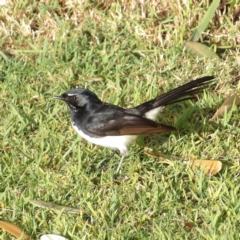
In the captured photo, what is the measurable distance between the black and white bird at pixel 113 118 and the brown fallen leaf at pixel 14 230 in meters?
1.01

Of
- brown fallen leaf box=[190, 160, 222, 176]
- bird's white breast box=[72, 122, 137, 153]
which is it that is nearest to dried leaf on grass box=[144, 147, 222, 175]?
brown fallen leaf box=[190, 160, 222, 176]

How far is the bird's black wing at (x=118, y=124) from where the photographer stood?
222 inches

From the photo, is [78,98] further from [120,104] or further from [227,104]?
[227,104]

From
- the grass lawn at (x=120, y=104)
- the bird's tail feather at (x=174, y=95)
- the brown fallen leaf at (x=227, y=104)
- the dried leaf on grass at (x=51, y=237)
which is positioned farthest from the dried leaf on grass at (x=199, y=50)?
the dried leaf on grass at (x=51, y=237)

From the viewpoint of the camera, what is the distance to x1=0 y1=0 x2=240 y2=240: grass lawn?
5.11m

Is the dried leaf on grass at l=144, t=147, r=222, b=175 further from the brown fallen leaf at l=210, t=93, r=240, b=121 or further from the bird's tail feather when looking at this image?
the brown fallen leaf at l=210, t=93, r=240, b=121

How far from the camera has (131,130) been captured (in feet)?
18.6

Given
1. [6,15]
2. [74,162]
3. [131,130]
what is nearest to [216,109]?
[131,130]

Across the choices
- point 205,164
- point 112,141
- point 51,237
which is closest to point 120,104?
point 112,141

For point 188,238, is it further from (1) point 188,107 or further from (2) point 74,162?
(1) point 188,107

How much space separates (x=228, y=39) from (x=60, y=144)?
7.84 feet

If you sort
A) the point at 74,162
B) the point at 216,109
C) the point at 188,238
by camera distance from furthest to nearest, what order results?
the point at 216,109 < the point at 74,162 < the point at 188,238

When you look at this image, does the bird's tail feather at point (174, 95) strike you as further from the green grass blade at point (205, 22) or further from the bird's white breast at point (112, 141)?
the green grass blade at point (205, 22)

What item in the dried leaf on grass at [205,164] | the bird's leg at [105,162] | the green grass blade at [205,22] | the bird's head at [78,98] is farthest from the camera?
the green grass blade at [205,22]
